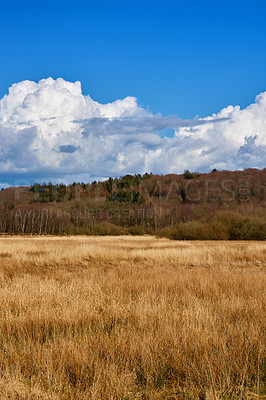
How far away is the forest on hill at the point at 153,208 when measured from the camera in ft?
170

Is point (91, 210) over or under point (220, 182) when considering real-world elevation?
under

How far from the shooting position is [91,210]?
110 meters

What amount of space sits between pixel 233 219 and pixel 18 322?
47.2m

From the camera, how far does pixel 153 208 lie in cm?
10100

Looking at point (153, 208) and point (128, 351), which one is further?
point (153, 208)

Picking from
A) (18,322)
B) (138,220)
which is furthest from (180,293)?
(138,220)

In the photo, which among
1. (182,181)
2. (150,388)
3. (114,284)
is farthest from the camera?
(182,181)

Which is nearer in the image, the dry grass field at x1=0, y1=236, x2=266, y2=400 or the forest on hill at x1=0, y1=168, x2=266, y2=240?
the dry grass field at x1=0, y1=236, x2=266, y2=400

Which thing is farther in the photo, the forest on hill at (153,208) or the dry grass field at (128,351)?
the forest on hill at (153,208)

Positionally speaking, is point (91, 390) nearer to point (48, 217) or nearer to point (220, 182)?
point (48, 217)

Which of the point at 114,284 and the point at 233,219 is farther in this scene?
the point at 233,219

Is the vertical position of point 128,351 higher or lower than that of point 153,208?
lower

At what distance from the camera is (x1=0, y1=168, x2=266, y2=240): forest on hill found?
5194 centimetres

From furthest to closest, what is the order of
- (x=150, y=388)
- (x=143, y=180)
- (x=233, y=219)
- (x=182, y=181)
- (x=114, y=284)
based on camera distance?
(x=143, y=180)
(x=182, y=181)
(x=233, y=219)
(x=114, y=284)
(x=150, y=388)
